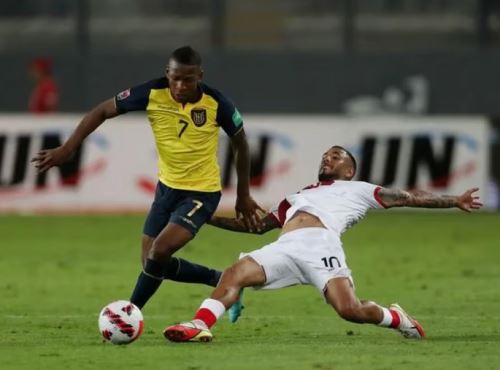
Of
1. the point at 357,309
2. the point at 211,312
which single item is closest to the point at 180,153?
the point at 211,312

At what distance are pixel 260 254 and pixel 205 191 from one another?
98 centimetres

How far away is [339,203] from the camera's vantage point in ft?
32.4

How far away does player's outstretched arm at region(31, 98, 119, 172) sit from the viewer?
975 cm

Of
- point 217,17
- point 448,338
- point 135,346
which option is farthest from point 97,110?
point 217,17

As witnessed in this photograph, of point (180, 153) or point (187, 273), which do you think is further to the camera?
point (187, 273)

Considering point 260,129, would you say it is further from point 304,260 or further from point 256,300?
point 304,260

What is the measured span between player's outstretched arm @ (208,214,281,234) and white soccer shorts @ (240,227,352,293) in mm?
522

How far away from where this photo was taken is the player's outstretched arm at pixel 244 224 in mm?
10203

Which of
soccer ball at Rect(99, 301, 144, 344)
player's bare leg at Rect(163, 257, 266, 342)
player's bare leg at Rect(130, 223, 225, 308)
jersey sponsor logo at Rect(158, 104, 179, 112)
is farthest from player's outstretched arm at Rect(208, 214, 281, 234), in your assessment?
soccer ball at Rect(99, 301, 144, 344)

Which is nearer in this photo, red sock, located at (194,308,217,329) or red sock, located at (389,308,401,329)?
red sock, located at (194,308,217,329)

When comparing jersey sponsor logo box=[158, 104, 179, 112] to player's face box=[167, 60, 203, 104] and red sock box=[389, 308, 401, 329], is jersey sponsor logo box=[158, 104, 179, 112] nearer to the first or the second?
player's face box=[167, 60, 203, 104]

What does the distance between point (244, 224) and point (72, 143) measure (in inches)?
53.3

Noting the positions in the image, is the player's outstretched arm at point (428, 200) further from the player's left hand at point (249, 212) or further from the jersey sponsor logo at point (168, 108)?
the jersey sponsor logo at point (168, 108)

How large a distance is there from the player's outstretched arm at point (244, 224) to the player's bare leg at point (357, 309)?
0.94m
